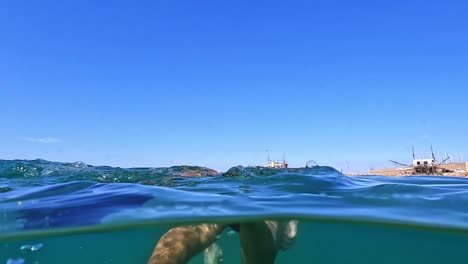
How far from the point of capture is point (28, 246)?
408 inches

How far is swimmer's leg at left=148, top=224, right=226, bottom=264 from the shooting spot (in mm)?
6390

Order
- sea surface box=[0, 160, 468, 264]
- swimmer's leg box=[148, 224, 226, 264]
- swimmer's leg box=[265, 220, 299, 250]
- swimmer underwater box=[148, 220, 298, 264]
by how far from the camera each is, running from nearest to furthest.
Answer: swimmer's leg box=[148, 224, 226, 264] → swimmer underwater box=[148, 220, 298, 264] → sea surface box=[0, 160, 468, 264] → swimmer's leg box=[265, 220, 299, 250]

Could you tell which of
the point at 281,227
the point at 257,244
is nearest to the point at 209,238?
the point at 257,244

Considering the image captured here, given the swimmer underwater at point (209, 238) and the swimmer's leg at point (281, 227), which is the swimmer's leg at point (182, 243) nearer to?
the swimmer underwater at point (209, 238)

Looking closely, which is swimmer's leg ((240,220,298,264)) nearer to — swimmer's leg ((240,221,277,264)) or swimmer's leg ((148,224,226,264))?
swimmer's leg ((240,221,277,264))

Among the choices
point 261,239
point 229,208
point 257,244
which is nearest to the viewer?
point 229,208

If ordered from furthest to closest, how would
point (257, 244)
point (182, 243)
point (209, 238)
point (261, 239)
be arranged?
point (209, 238), point (261, 239), point (257, 244), point (182, 243)

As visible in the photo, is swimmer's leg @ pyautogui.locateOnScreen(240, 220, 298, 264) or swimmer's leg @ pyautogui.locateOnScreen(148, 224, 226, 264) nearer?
swimmer's leg @ pyautogui.locateOnScreen(148, 224, 226, 264)

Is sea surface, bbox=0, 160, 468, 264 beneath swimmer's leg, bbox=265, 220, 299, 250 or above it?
above

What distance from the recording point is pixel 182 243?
24.0 ft

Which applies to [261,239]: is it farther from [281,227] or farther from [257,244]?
[281,227]

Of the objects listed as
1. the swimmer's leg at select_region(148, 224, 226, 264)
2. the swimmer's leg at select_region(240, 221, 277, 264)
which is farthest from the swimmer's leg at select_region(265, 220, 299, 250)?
the swimmer's leg at select_region(148, 224, 226, 264)

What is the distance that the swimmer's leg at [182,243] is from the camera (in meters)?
6.39

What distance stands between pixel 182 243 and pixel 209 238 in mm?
2017
